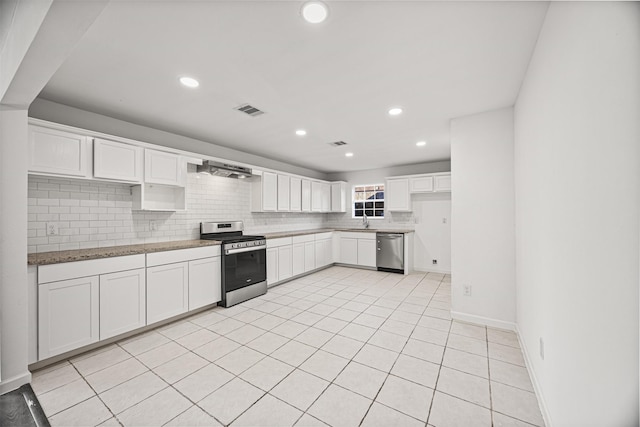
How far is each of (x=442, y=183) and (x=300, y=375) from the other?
16.1ft

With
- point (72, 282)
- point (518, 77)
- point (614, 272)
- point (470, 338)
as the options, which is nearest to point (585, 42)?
point (614, 272)

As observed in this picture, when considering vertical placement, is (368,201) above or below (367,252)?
above

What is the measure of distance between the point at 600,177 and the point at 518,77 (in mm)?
1890

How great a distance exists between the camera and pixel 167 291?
312 centimetres

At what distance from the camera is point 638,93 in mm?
738

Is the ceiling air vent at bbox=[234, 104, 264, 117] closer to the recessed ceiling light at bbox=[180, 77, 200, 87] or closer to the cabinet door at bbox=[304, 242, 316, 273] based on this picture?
the recessed ceiling light at bbox=[180, 77, 200, 87]

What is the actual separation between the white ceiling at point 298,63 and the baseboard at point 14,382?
8.23 feet

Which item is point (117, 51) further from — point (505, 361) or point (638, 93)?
point (505, 361)

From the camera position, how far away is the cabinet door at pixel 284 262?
4.88 meters

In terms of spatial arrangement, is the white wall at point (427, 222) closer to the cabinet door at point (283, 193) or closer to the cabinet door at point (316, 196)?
the cabinet door at point (316, 196)

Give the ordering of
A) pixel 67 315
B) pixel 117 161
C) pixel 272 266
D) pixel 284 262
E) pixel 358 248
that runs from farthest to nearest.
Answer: pixel 358 248 < pixel 284 262 < pixel 272 266 < pixel 117 161 < pixel 67 315

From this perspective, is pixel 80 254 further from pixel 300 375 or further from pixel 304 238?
pixel 304 238

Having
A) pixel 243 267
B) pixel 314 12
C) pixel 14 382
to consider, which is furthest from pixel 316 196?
pixel 14 382

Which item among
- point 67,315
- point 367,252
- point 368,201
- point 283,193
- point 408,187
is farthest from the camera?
point 368,201
